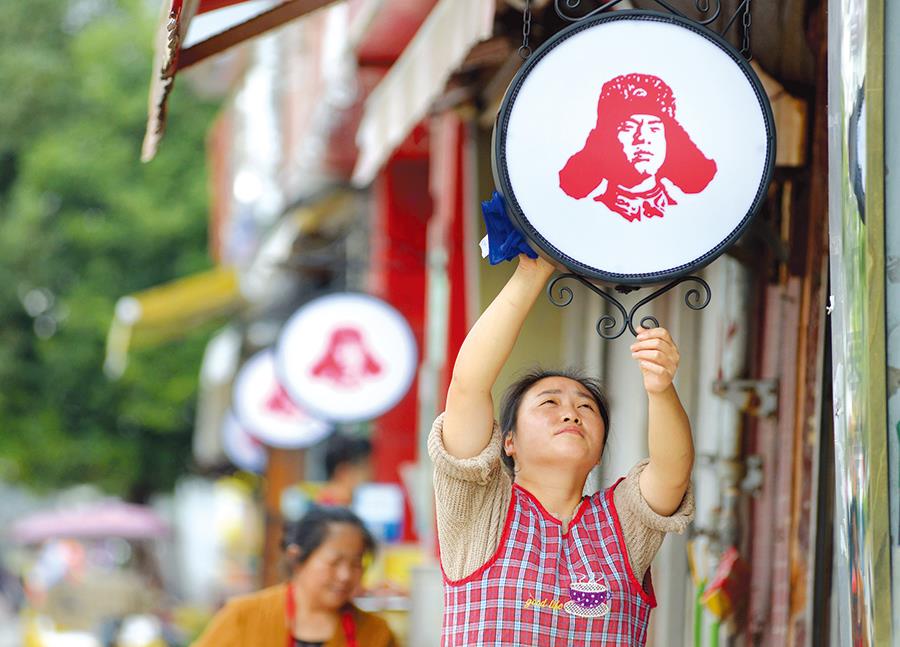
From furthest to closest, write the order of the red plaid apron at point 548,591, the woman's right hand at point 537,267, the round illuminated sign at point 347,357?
the round illuminated sign at point 347,357 < the woman's right hand at point 537,267 < the red plaid apron at point 548,591

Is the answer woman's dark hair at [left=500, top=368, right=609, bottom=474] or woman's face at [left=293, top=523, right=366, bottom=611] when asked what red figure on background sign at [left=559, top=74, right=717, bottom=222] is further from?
woman's face at [left=293, top=523, right=366, bottom=611]

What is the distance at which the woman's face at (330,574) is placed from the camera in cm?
511

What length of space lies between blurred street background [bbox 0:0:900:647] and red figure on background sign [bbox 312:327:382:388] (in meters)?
0.05

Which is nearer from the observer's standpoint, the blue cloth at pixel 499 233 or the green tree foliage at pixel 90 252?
the blue cloth at pixel 499 233

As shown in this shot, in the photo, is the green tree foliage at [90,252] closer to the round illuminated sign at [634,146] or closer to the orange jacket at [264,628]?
the orange jacket at [264,628]

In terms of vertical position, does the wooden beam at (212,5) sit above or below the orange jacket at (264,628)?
above

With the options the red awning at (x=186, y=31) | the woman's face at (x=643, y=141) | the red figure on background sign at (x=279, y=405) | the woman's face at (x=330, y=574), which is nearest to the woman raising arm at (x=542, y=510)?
the woman's face at (x=643, y=141)

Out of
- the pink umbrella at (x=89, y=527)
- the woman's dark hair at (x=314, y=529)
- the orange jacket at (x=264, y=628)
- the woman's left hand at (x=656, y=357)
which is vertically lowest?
the pink umbrella at (x=89, y=527)

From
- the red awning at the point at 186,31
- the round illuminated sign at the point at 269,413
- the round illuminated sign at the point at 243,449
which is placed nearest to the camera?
the red awning at the point at 186,31

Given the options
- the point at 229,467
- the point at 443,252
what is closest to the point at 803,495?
the point at 443,252

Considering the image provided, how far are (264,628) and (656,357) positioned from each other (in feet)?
7.73

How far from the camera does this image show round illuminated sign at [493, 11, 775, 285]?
3156 mm

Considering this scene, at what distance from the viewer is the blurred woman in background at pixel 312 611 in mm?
5078

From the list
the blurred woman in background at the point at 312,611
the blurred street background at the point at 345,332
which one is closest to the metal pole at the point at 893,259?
the blurred street background at the point at 345,332
